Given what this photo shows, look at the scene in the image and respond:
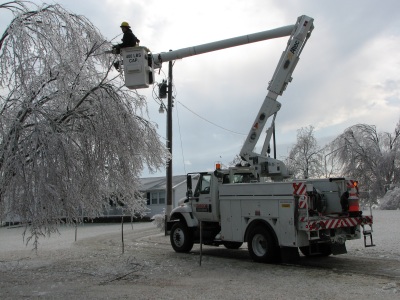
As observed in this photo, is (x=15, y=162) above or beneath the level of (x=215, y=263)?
above

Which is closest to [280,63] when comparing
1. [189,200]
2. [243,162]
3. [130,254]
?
[243,162]

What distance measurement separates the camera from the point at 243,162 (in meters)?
13.4

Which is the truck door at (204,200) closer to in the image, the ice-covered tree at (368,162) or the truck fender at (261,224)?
the truck fender at (261,224)

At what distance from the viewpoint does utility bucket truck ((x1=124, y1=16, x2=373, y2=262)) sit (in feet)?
34.3

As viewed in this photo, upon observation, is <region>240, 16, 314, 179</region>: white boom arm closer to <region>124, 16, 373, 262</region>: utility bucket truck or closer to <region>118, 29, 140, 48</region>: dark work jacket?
<region>124, 16, 373, 262</region>: utility bucket truck

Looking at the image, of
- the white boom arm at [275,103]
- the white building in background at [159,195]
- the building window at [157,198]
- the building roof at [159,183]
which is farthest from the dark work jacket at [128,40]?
the building window at [157,198]

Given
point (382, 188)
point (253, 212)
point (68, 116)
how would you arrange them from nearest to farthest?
point (68, 116), point (253, 212), point (382, 188)

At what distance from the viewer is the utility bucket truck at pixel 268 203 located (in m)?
10.4

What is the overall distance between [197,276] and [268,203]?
8.41 ft

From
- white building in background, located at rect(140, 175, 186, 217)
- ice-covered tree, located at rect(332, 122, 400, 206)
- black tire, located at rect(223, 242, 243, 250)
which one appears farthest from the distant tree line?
black tire, located at rect(223, 242, 243, 250)

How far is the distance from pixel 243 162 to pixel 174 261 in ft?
11.6

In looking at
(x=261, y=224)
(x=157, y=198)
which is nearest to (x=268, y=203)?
(x=261, y=224)

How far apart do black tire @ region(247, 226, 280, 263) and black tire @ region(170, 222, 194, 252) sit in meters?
2.93

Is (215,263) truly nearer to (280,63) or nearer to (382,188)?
(280,63)
